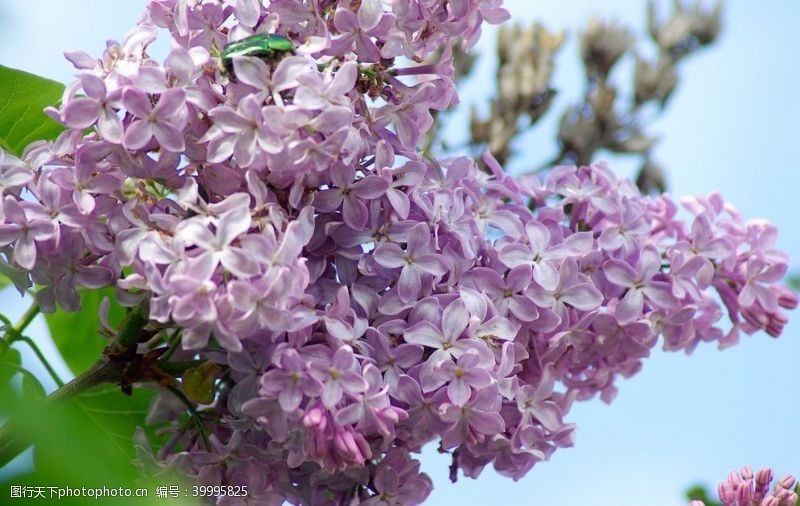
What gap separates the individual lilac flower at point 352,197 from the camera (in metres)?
1.35

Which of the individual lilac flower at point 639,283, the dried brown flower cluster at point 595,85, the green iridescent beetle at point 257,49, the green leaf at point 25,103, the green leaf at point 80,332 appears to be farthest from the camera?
the dried brown flower cluster at point 595,85

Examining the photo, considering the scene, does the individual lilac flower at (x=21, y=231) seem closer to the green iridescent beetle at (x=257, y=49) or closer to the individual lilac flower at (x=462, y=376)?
the green iridescent beetle at (x=257, y=49)

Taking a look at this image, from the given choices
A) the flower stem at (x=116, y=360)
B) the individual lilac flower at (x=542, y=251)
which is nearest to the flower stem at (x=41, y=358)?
the flower stem at (x=116, y=360)

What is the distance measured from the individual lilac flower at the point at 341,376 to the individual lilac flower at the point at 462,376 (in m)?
0.14

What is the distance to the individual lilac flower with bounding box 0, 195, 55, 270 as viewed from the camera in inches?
52.9

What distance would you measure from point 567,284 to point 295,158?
0.52 meters

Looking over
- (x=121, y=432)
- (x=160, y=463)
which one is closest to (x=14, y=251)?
(x=160, y=463)

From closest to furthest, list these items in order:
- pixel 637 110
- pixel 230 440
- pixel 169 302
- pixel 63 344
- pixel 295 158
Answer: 1. pixel 169 302
2. pixel 295 158
3. pixel 230 440
4. pixel 63 344
5. pixel 637 110

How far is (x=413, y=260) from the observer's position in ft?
4.52

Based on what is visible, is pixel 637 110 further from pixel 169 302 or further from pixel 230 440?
pixel 169 302

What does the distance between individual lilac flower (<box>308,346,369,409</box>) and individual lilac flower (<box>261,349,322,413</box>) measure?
0.01 metres

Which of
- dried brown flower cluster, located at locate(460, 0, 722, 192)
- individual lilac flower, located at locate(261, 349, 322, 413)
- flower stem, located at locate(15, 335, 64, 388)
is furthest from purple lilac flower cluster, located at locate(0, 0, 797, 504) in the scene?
dried brown flower cluster, located at locate(460, 0, 722, 192)

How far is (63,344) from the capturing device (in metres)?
2.16

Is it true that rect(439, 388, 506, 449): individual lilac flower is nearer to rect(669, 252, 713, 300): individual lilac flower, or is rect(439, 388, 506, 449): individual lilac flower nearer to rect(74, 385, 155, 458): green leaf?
rect(669, 252, 713, 300): individual lilac flower
